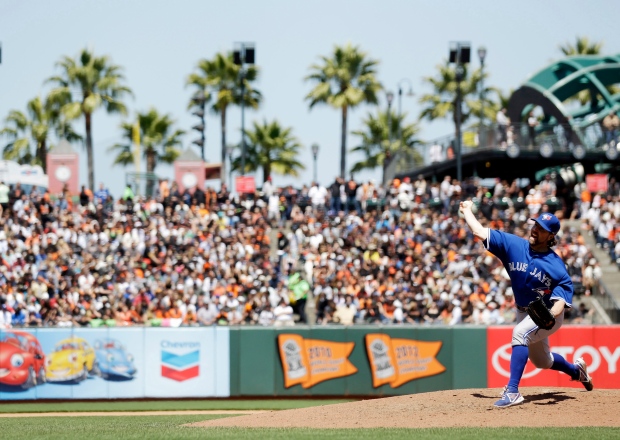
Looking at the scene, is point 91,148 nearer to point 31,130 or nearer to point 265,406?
point 31,130

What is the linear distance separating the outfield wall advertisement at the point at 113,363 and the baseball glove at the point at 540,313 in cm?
1129

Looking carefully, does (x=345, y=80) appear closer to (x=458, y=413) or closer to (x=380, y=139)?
(x=380, y=139)

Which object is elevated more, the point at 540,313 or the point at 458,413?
the point at 540,313

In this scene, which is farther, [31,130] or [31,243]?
[31,130]

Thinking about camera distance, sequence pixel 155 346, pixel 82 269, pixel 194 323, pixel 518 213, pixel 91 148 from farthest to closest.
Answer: pixel 91 148, pixel 518 213, pixel 82 269, pixel 194 323, pixel 155 346

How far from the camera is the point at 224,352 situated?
20.4 meters

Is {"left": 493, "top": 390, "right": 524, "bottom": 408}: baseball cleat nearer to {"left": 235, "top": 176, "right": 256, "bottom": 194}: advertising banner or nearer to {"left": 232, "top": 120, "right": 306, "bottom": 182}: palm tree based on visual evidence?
{"left": 235, "top": 176, "right": 256, "bottom": 194}: advertising banner

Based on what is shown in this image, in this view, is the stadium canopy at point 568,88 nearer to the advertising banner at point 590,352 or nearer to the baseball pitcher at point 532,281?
the advertising banner at point 590,352

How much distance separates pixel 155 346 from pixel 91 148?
31.9 metres

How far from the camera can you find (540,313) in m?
9.88

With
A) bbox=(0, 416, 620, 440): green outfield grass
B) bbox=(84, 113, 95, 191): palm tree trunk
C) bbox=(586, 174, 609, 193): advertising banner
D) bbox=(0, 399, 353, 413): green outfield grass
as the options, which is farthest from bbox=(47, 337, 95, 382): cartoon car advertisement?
bbox=(84, 113, 95, 191): palm tree trunk

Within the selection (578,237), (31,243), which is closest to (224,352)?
(31,243)

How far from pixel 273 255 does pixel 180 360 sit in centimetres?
816

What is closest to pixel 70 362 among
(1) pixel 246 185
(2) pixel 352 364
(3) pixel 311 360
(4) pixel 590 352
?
(3) pixel 311 360
